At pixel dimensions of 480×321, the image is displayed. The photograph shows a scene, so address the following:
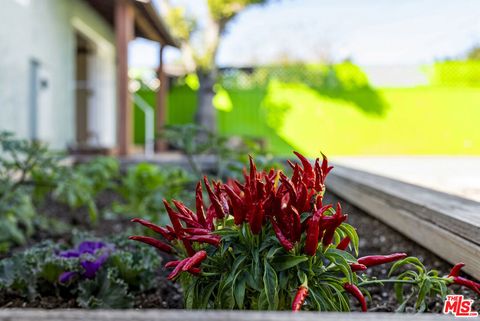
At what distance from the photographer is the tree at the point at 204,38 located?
14.9 m

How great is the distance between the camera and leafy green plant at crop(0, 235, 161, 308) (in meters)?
1.85

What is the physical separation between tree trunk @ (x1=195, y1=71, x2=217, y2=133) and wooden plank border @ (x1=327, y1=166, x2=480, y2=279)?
1121 centimetres

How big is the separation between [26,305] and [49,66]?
6026 mm

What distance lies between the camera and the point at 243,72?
1600 centimetres

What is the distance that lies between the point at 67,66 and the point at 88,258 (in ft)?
23.1

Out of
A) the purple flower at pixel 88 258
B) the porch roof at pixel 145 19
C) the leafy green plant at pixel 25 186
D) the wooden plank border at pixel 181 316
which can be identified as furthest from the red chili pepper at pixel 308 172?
the porch roof at pixel 145 19

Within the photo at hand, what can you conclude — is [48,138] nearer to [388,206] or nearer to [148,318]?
[388,206]

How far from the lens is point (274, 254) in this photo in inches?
51.0

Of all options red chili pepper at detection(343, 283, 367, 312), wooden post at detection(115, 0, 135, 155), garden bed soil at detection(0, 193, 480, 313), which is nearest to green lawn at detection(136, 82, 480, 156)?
wooden post at detection(115, 0, 135, 155)

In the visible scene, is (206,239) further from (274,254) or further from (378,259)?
(378,259)

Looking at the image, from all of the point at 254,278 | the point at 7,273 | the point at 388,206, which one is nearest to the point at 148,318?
the point at 254,278

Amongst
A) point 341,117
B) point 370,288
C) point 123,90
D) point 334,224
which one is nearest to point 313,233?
point 334,224

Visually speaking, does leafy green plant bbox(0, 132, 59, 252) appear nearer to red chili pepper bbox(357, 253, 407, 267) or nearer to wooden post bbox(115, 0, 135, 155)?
red chili pepper bbox(357, 253, 407, 267)

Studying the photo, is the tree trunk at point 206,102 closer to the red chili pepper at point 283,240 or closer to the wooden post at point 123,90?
the wooden post at point 123,90
